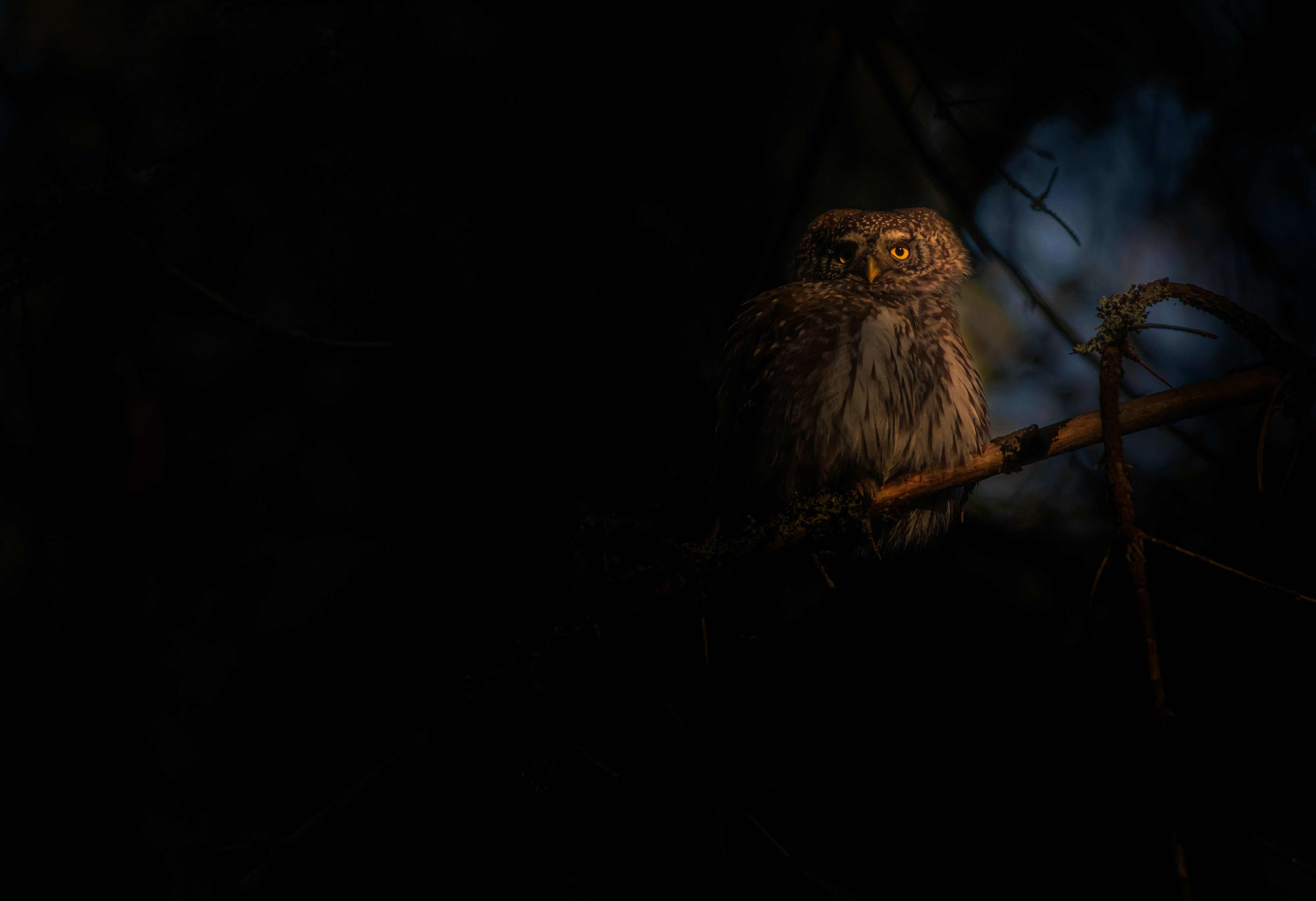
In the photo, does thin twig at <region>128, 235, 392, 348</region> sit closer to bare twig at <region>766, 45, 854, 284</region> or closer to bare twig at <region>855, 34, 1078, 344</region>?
bare twig at <region>766, 45, 854, 284</region>

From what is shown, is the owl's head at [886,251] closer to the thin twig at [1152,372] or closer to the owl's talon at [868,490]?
the owl's talon at [868,490]

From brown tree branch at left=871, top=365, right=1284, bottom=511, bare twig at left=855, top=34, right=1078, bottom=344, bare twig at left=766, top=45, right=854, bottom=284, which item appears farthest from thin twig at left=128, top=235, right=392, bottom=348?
bare twig at left=855, top=34, right=1078, bottom=344

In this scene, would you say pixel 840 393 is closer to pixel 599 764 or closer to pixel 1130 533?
pixel 1130 533

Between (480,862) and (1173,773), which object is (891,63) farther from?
(480,862)

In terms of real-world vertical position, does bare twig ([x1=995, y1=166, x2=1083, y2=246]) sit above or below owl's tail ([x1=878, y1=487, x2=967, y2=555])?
above

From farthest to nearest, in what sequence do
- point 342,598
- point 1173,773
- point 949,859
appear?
point 342,598 < point 949,859 < point 1173,773

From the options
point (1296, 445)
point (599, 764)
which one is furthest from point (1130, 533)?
point (599, 764)

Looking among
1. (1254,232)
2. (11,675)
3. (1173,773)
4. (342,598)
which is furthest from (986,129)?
(11,675)
